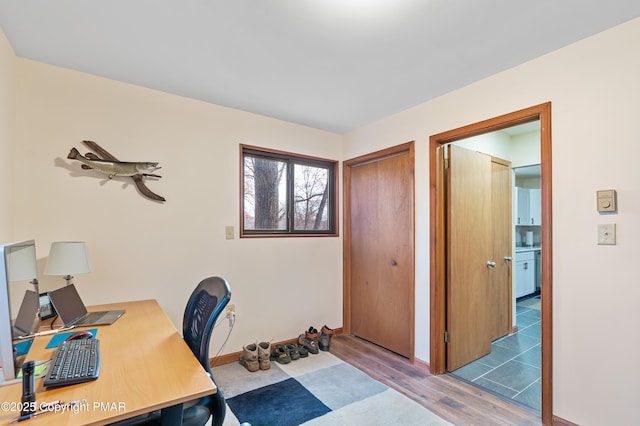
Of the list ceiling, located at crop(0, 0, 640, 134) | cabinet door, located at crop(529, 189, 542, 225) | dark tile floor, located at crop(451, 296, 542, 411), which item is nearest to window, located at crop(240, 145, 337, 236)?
ceiling, located at crop(0, 0, 640, 134)

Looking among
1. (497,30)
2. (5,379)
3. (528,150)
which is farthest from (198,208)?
(528,150)

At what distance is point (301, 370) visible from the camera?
2689 millimetres

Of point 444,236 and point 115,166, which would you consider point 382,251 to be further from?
point 115,166

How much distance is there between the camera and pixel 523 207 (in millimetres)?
5477

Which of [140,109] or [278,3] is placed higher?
[278,3]

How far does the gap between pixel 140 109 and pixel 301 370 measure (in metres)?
2.56

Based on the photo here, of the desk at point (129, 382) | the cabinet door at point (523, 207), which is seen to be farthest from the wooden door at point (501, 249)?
the desk at point (129, 382)

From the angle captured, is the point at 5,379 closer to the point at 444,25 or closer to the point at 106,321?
the point at 106,321

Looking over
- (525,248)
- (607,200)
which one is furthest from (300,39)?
(525,248)

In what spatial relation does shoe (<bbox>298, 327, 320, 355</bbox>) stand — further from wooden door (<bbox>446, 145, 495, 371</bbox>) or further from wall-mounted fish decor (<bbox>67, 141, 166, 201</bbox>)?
wall-mounted fish decor (<bbox>67, 141, 166, 201</bbox>)

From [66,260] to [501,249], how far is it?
3.85 meters

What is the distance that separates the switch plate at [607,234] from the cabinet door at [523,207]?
4.04 metres

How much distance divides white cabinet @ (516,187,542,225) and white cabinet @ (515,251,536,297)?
58 cm

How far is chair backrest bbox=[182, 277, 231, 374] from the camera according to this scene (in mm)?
1392
